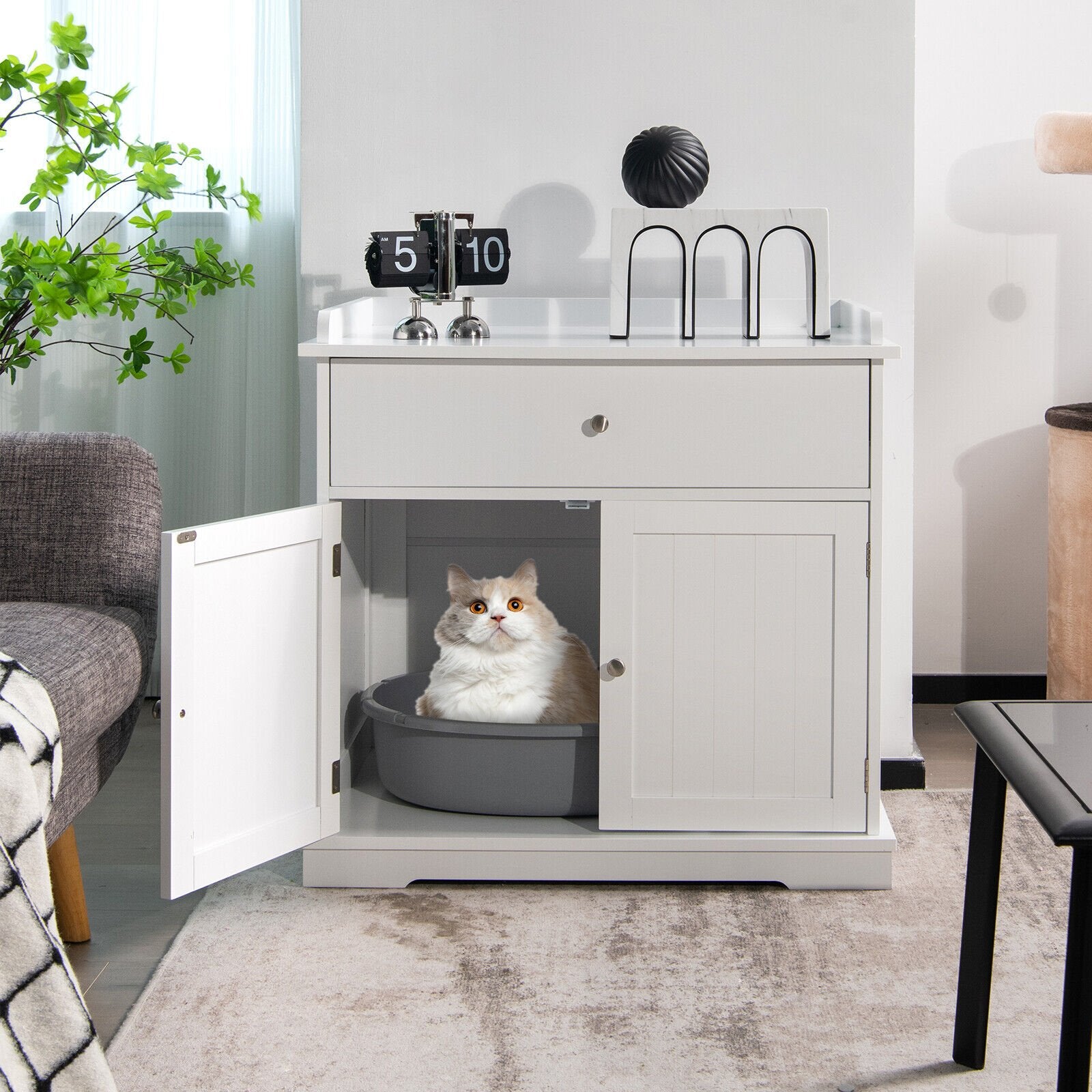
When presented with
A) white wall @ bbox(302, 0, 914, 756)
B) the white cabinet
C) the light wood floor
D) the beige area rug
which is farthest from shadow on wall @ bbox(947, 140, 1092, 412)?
the beige area rug

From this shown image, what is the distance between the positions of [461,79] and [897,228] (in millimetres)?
754

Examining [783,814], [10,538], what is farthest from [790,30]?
[10,538]

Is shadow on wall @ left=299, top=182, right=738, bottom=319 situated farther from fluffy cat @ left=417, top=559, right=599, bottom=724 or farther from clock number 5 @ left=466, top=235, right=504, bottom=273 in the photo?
fluffy cat @ left=417, top=559, right=599, bottom=724

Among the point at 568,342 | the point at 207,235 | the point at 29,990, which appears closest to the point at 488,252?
the point at 568,342

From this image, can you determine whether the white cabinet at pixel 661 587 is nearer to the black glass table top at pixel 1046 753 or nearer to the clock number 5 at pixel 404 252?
the clock number 5 at pixel 404 252

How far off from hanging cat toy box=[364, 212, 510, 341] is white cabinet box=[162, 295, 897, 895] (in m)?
0.14

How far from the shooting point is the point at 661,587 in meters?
1.62

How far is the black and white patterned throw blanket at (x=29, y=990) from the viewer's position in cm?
101

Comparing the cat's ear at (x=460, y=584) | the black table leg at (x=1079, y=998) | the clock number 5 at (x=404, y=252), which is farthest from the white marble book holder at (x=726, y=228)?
the black table leg at (x=1079, y=998)

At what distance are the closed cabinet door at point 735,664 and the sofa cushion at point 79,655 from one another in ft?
1.98

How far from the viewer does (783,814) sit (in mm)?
1651

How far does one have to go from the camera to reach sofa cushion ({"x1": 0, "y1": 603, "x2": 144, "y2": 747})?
1269 mm

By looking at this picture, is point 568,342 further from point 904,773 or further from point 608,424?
point 904,773

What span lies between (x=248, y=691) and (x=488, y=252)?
0.73 m
